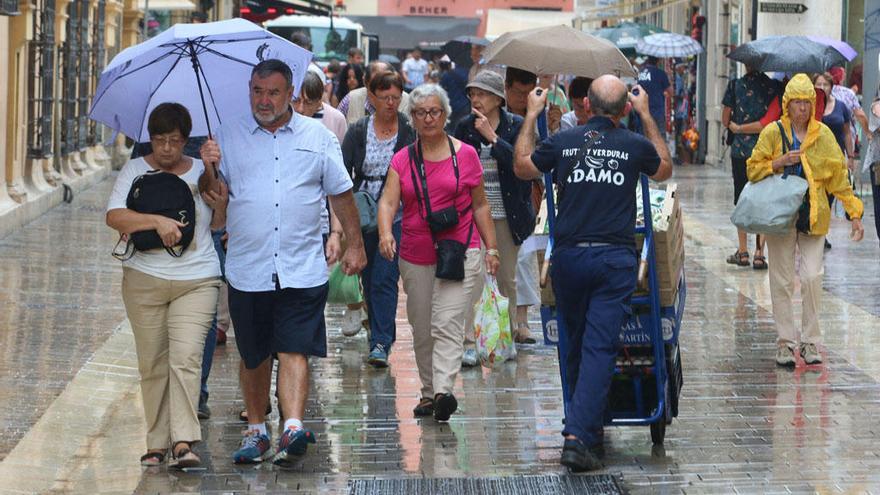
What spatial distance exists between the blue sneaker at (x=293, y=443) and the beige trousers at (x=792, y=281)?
376 centimetres

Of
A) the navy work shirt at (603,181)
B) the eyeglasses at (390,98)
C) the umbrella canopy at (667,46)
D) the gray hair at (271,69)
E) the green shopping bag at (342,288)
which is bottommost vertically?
the green shopping bag at (342,288)

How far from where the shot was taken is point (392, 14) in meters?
67.9

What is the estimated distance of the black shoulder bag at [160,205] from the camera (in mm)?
7367

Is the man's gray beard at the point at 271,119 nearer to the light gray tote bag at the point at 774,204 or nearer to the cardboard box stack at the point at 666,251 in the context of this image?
the cardboard box stack at the point at 666,251

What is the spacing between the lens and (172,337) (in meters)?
7.44

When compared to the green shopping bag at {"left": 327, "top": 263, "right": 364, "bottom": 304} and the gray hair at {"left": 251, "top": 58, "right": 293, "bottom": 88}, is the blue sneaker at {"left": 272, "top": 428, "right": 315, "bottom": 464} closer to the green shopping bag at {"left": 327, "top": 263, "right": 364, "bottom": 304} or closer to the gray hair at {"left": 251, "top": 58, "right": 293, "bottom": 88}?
the gray hair at {"left": 251, "top": 58, "right": 293, "bottom": 88}

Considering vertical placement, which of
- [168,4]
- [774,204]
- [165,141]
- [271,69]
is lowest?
[774,204]

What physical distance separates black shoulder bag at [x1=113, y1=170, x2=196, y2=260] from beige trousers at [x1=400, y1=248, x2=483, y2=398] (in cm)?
162

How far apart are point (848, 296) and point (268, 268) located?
6.83m

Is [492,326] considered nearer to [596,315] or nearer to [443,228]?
[443,228]

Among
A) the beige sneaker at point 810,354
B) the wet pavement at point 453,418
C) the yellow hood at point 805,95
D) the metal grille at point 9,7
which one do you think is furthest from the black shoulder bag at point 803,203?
the metal grille at point 9,7

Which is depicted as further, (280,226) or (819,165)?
(819,165)

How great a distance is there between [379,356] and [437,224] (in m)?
1.73

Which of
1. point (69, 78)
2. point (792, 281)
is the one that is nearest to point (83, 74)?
point (69, 78)
